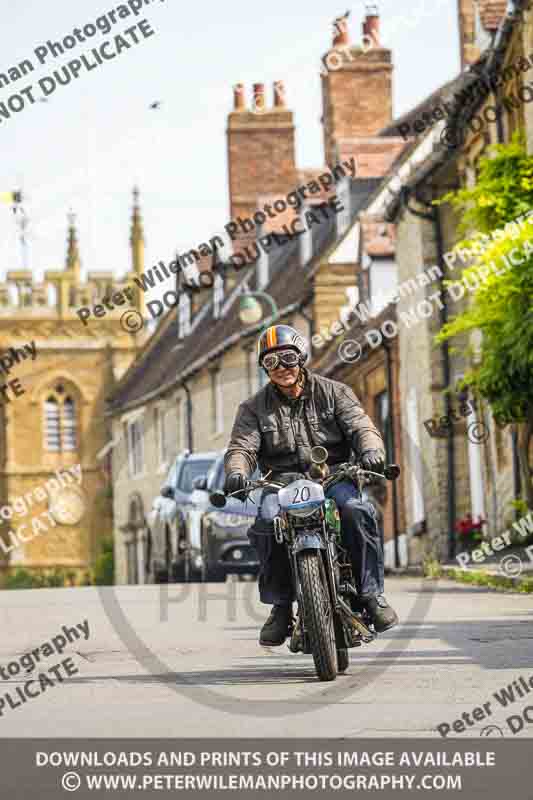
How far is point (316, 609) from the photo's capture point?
8242 mm

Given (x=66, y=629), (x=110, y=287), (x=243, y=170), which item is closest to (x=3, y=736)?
(x=66, y=629)

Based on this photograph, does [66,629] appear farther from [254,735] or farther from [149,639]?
[254,735]

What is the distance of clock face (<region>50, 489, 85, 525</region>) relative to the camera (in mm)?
85500

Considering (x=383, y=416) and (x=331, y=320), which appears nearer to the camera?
(x=383, y=416)

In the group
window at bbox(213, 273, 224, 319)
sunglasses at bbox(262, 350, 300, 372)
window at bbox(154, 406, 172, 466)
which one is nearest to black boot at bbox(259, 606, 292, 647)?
sunglasses at bbox(262, 350, 300, 372)

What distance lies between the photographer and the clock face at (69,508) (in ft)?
281

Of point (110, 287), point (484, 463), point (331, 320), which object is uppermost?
point (110, 287)

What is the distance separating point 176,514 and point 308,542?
55.6 feet

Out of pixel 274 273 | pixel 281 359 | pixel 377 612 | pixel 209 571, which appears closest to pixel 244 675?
pixel 377 612

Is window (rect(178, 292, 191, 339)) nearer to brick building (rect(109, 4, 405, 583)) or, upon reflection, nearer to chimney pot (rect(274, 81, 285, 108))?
brick building (rect(109, 4, 405, 583))

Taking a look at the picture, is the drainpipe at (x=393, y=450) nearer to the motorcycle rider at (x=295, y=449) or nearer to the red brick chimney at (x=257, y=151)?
the red brick chimney at (x=257, y=151)
